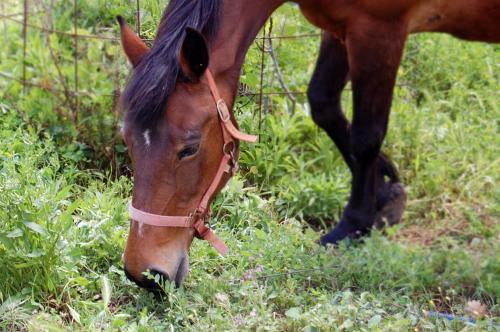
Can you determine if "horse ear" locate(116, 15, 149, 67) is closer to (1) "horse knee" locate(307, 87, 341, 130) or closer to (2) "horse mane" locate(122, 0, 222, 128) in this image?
(2) "horse mane" locate(122, 0, 222, 128)

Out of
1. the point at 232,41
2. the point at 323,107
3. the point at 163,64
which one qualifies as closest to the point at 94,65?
the point at 323,107

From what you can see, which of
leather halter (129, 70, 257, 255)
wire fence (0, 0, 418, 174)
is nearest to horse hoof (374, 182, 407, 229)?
wire fence (0, 0, 418, 174)

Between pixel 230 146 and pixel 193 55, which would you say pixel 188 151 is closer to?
pixel 230 146

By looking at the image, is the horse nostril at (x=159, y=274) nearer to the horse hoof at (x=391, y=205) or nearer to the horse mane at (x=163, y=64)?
the horse mane at (x=163, y=64)

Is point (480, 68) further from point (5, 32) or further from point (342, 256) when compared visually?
point (5, 32)

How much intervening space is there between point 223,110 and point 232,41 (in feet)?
0.96

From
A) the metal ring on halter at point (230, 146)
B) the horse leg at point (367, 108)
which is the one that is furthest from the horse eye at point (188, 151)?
the horse leg at point (367, 108)

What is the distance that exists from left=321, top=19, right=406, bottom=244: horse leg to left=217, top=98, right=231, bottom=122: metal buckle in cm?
94

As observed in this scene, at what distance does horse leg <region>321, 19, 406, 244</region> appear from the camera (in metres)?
3.20

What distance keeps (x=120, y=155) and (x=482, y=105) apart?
2404 millimetres

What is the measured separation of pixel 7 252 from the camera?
2.61 meters

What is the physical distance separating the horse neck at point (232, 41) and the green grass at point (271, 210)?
40 centimetres

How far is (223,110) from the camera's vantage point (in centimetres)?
255

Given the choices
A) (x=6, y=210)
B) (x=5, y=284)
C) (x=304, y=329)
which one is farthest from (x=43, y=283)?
(x=304, y=329)
